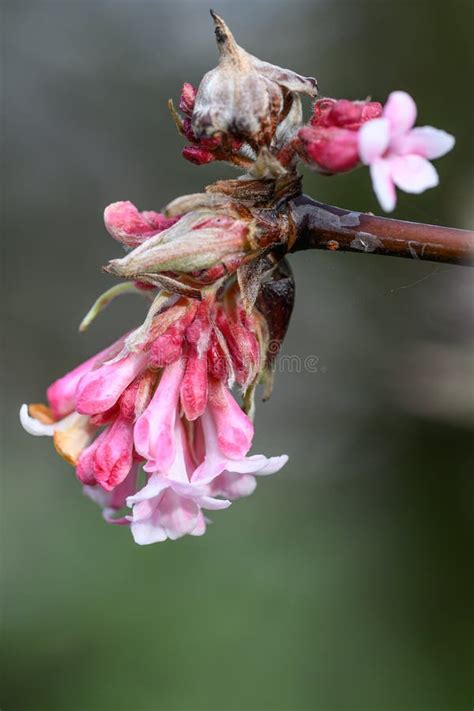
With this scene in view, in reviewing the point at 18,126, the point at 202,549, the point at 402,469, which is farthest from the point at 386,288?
the point at 18,126

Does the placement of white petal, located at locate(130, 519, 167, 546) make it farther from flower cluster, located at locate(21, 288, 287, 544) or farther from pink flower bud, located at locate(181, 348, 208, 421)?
pink flower bud, located at locate(181, 348, 208, 421)

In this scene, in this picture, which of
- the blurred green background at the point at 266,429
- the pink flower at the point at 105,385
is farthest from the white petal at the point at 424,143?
the blurred green background at the point at 266,429

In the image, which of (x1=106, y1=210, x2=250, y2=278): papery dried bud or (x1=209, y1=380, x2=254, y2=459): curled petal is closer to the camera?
(x1=106, y1=210, x2=250, y2=278): papery dried bud

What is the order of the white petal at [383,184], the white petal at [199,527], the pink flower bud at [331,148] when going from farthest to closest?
the white petal at [199,527] → the pink flower bud at [331,148] → the white petal at [383,184]

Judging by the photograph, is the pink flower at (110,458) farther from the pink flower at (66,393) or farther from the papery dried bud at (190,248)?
the papery dried bud at (190,248)

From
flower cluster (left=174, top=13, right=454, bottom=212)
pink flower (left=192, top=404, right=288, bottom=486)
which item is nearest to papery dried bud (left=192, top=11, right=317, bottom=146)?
flower cluster (left=174, top=13, right=454, bottom=212)

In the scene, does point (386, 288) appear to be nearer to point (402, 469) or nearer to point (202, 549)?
point (402, 469)
